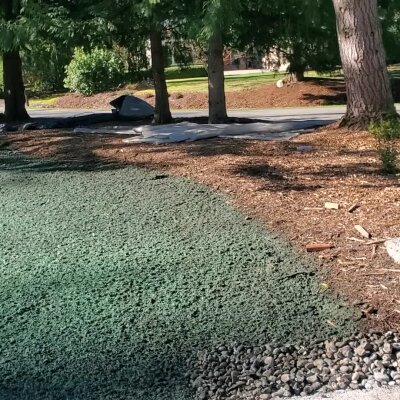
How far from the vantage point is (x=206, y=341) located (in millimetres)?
4078

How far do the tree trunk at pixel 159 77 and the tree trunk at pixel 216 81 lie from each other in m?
1.46

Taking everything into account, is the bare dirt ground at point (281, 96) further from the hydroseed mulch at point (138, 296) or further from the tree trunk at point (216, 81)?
the hydroseed mulch at point (138, 296)

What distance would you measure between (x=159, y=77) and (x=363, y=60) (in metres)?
6.95

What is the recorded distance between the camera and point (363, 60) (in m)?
10.2

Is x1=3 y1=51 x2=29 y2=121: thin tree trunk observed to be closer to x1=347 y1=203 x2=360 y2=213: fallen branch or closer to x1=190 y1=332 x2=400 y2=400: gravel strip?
x1=347 y1=203 x2=360 y2=213: fallen branch

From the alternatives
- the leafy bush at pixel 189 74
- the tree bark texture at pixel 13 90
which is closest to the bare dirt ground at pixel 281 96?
the tree bark texture at pixel 13 90

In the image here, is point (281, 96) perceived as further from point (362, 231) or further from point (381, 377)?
point (381, 377)

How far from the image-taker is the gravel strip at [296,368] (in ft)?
11.7

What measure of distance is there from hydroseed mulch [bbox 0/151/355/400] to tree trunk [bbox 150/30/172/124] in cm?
919

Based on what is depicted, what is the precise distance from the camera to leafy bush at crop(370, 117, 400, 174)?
7801 millimetres

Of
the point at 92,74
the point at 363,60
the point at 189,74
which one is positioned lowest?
the point at 363,60

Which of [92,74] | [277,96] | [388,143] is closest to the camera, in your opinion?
[388,143]

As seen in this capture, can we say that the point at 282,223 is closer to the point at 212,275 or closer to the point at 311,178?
the point at 212,275

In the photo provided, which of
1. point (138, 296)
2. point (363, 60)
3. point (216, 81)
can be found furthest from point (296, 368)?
point (216, 81)
